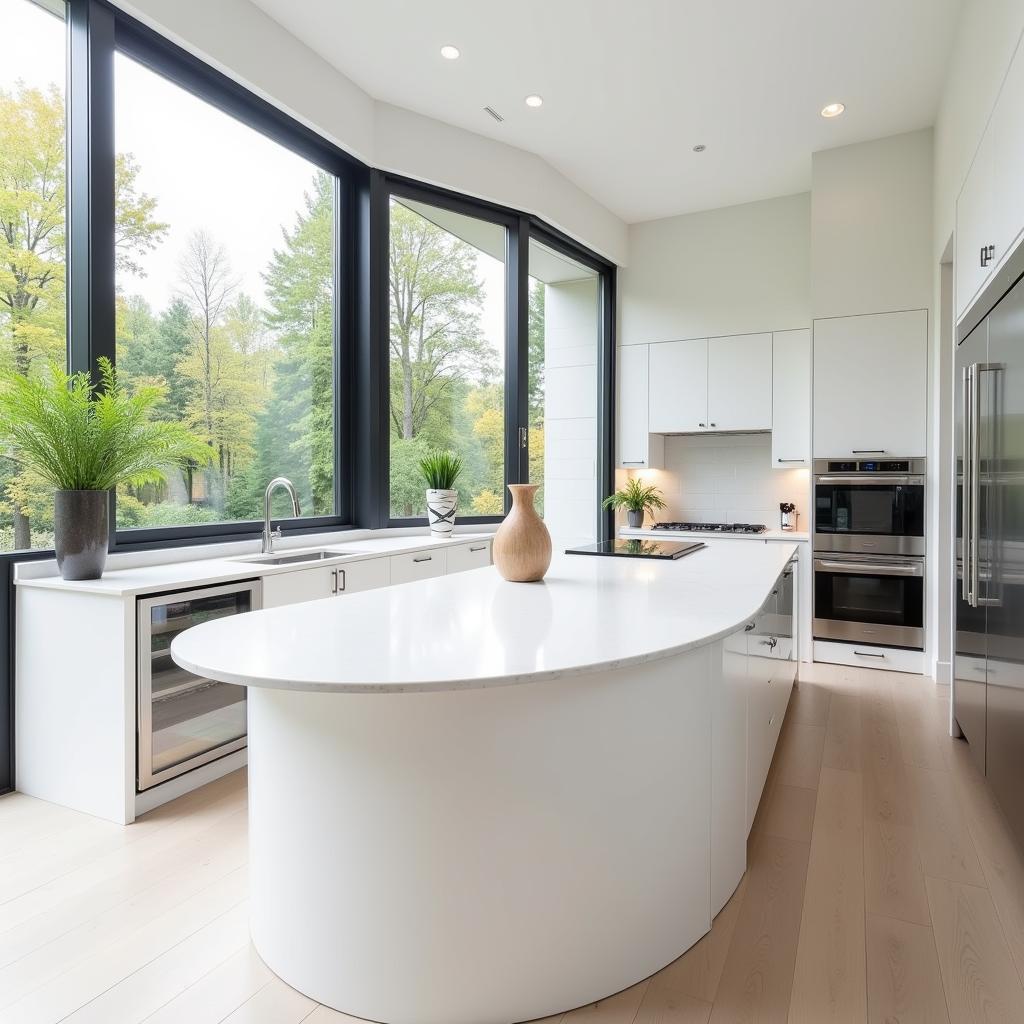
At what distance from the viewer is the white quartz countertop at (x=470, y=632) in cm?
120

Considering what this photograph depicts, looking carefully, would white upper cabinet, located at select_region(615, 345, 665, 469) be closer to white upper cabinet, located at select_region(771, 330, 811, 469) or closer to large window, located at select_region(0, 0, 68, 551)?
white upper cabinet, located at select_region(771, 330, 811, 469)

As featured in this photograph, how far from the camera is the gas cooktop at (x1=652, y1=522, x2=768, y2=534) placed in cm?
497

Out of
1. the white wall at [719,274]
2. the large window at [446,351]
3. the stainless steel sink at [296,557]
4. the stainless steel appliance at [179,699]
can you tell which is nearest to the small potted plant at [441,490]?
the large window at [446,351]

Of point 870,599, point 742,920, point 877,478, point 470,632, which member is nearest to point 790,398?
point 877,478

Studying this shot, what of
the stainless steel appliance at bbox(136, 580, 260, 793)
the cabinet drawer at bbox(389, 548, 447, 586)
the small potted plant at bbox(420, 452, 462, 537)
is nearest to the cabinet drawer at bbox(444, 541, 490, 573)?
the cabinet drawer at bbox(389, 548, 447, 586)

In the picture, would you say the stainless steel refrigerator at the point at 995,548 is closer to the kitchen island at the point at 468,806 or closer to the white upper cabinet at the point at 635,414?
the kitchen island at the point at 468,806

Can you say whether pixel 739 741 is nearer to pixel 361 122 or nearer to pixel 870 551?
pixel 870 551

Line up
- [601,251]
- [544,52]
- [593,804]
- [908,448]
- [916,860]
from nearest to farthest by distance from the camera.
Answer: [593,804], [916,860], [544,52], [908,448], [601,251]

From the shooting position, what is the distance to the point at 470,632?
1520 millimetres

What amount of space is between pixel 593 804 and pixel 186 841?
1.45 metres

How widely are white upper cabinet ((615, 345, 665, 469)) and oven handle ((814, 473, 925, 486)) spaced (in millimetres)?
1394

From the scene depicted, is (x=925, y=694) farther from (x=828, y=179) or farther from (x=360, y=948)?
(x=360, y=948)

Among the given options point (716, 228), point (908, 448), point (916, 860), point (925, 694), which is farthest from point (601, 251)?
point (916, 860)

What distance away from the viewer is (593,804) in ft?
4.58
